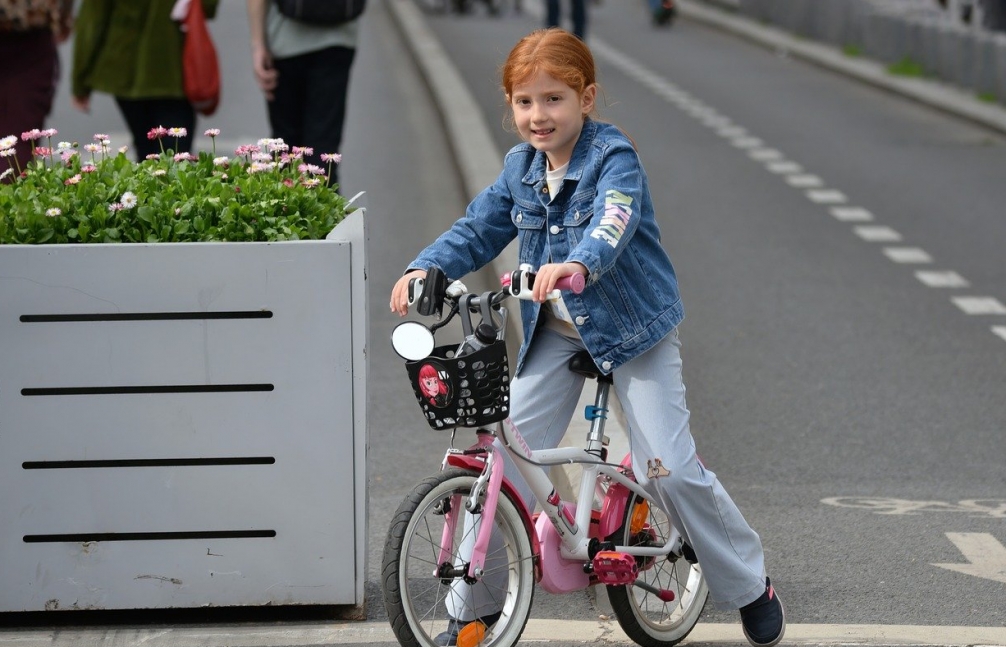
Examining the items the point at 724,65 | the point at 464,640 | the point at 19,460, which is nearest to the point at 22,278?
the point at 19,460

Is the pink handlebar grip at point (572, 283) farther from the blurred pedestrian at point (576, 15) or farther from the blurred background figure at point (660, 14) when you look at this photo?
the blurred background figure at point (660, 14)

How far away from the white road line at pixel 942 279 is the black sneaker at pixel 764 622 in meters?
6.10

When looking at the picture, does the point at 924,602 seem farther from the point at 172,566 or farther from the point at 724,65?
the point at 724,65

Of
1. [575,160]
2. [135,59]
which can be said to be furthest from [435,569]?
[135,59]

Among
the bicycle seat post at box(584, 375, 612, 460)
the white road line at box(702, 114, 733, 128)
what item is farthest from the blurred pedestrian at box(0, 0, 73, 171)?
the white road line at box(702, 114, 733, 128)

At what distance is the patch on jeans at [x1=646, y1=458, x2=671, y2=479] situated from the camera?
181 inches

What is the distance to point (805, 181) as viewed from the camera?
14.7 m

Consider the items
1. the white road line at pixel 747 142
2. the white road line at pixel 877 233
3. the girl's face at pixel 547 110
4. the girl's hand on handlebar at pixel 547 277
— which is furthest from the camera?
the white road line at pixel 747 142

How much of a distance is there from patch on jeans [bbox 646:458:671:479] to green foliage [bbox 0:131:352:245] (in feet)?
3.73

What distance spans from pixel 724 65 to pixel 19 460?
852 inches

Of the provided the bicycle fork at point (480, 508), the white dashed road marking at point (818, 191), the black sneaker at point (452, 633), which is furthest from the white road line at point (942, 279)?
the bicycle fork at point (480, 508)

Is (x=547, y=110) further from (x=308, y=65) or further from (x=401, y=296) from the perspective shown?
(x=308, y=65)

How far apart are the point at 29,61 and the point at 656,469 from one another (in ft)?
18.9

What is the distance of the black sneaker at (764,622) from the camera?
480cm
